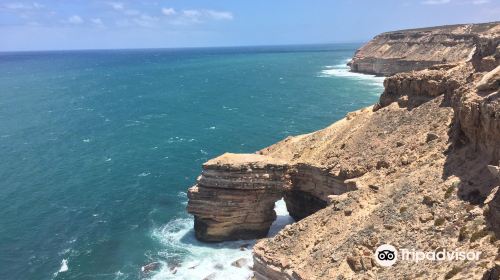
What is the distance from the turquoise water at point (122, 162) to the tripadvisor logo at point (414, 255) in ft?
72.5

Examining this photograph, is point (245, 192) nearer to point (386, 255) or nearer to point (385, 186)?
point (385, 186)

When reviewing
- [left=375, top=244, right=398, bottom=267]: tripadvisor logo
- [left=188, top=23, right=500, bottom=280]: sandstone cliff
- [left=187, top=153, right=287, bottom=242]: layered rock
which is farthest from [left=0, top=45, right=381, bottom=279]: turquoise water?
[left=375, top=244, right=398, bottom=267]: tripadvisor logo

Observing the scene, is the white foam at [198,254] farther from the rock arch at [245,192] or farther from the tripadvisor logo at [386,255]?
the tripadvisor logo at [386,255]

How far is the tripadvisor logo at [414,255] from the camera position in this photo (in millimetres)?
27514

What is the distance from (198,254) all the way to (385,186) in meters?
23.0

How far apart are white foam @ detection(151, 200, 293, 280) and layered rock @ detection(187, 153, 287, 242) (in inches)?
64.2

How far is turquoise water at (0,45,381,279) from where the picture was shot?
54.5 meters

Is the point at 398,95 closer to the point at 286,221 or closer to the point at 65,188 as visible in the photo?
the point at 286,221

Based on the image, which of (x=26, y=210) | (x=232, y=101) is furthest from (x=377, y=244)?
(x=232, y=101)

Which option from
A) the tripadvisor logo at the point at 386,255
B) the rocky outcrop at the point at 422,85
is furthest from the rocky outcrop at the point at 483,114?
the tripadvisor logo at the point at 386,255

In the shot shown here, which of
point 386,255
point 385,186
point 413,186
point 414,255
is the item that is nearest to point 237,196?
point 385,186

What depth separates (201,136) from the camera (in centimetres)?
10200

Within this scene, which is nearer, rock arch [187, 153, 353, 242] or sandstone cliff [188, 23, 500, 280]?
sandstone cliff [188, 23, 500, 280]

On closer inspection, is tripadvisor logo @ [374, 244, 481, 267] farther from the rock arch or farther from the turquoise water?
the turquoise water
